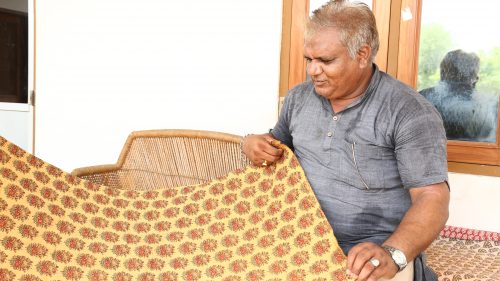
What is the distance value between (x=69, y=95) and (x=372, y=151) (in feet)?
7.77

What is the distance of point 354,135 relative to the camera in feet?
5.13

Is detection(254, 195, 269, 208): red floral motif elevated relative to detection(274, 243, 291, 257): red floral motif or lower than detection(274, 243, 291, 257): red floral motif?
elevated

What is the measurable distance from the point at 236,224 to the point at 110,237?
0.42 m

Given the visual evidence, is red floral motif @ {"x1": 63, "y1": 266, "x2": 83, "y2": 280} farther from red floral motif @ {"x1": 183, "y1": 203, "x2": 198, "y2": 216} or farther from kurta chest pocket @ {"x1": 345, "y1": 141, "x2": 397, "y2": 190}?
kurta chest pocket @ {"x1": 345, "y1": 141, "x2": 397, "y2": 190}

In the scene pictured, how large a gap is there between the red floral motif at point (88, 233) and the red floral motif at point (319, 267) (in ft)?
2.45

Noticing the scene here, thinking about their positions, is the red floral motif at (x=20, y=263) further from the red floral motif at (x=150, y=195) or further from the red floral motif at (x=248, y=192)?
the red floral motif at (x=248, y=192)

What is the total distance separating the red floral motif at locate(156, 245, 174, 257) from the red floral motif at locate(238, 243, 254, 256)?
0.23 metres

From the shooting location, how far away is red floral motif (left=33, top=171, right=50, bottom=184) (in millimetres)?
1795

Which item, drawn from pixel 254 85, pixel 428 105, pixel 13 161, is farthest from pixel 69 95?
pixel 428 105

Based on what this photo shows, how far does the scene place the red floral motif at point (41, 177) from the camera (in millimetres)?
1795

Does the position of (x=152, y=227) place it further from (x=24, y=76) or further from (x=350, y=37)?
(x=24, y=76)

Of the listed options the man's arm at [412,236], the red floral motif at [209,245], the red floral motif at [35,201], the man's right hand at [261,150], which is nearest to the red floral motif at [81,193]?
the red floral motif at [35,201]

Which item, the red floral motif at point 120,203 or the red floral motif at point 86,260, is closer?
the red floral motif at point 86,260

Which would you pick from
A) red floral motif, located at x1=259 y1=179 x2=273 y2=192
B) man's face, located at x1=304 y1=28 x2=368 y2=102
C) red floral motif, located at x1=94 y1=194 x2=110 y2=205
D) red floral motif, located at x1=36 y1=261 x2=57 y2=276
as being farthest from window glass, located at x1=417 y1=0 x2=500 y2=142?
red floral motif, located at x1=36 y1=261 x2=57 y2=276
